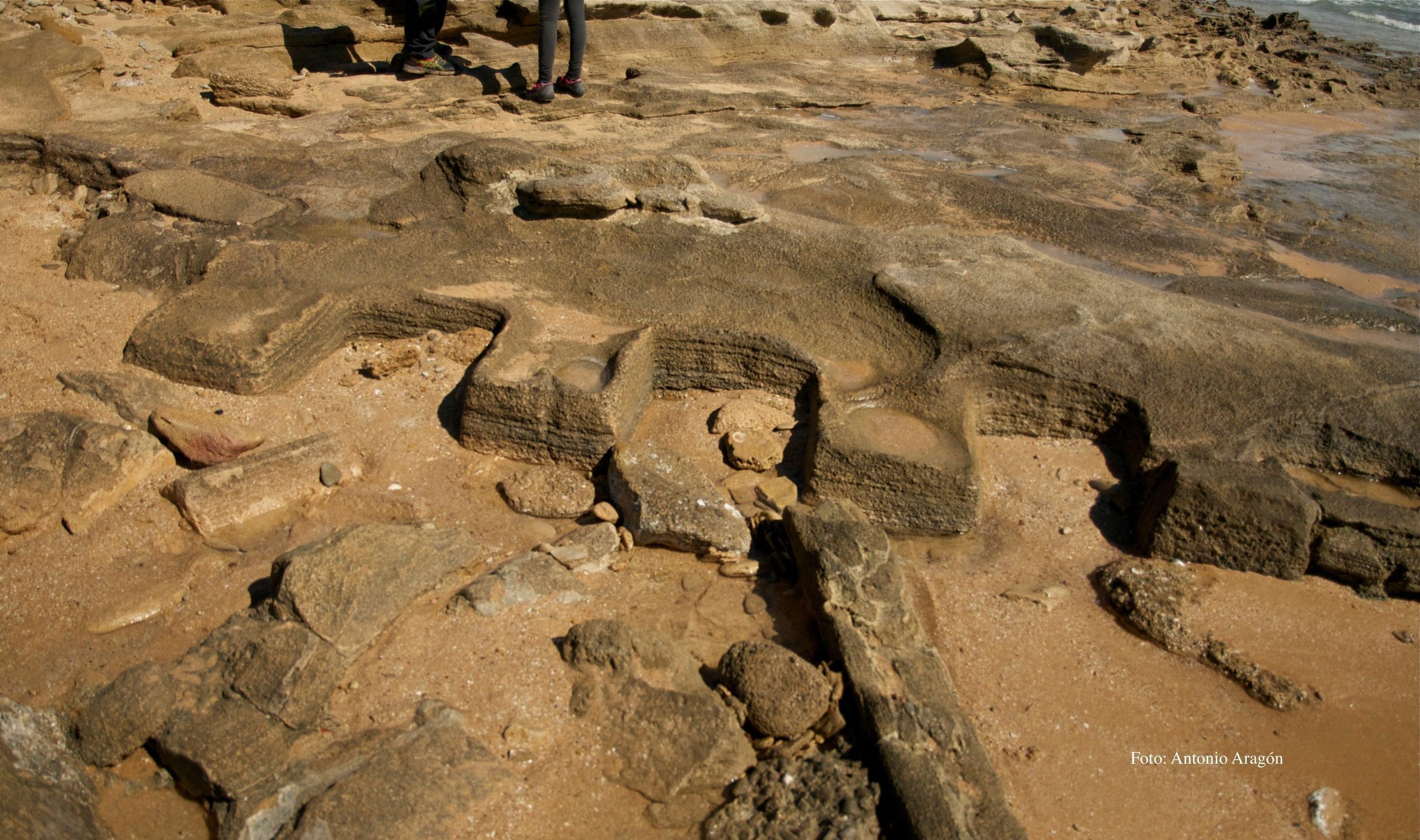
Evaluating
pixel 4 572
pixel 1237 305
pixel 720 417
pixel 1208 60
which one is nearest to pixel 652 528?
pixel 720 417

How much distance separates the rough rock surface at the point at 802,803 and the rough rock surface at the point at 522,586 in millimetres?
828

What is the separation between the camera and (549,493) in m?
3.22

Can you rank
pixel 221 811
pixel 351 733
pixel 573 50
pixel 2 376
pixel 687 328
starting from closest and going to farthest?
1. pixel 221 811
2. pixel 351 733
3. pixel 2 376
4. pixel 687 328
5. pixel 573 50

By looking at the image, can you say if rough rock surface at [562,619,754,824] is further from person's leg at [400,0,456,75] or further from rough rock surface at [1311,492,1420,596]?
person's leg at [400,0,456,75]

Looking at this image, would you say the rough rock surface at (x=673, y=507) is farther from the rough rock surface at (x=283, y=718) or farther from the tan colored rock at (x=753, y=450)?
the rough rock surface at (x=283, y=718)

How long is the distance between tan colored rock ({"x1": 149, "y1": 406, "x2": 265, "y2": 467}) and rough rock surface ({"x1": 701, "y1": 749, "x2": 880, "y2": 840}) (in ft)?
7.16

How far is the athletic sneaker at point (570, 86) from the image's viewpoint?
7.18 m

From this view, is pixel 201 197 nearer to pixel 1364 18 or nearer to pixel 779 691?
pixel 779 691

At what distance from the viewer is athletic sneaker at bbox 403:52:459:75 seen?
725 cm

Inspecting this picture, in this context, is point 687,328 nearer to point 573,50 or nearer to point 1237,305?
point 1237,305

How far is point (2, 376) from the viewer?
3.52 m

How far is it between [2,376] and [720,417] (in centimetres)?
277

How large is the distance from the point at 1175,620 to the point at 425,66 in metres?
6.72

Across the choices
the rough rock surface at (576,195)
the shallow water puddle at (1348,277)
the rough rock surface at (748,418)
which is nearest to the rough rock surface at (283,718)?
the rough rock surface at (748,418)
